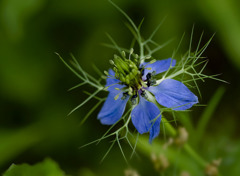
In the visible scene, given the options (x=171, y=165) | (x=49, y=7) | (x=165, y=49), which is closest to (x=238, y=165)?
(x=171, y=165)

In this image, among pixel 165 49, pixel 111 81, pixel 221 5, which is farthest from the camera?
pixel 165 49

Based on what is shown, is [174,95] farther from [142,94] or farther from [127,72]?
[127,72]

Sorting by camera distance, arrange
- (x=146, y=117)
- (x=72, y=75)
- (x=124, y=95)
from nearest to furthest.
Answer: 1. (x=146, y=117)
2. (x=124, y=95)
3. (x=72, y=75)

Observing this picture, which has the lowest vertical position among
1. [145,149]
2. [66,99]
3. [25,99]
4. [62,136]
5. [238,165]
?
[238,165]

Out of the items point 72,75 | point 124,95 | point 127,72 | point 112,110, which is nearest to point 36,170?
point 112,110

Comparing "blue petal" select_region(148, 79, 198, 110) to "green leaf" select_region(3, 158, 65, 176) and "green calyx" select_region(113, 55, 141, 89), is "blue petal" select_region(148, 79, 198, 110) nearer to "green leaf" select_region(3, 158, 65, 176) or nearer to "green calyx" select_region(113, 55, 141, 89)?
"green calyx" select_region(113, 55, 141, 89)

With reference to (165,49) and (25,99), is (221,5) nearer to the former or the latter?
(165,49)
